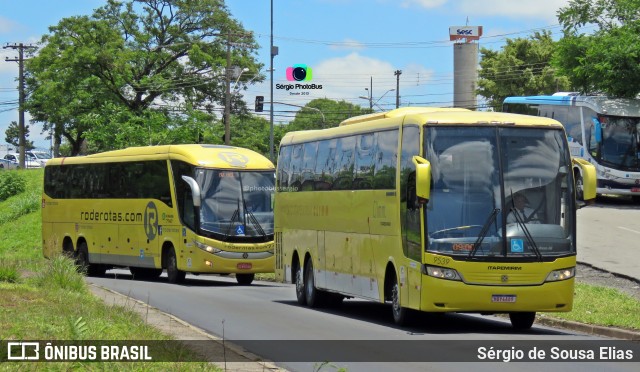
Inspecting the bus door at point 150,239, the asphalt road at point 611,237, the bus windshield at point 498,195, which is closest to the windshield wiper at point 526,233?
the bus windshield at point 498,195

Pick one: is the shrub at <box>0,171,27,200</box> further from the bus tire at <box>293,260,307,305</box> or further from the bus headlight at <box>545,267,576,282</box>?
the bus headlight at <box>545,267,576,282</box>

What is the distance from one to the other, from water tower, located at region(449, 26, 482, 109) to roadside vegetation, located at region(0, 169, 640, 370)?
9076 centimetres

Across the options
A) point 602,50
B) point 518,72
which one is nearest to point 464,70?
point 518,72

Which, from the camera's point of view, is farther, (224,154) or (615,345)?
(224,154)

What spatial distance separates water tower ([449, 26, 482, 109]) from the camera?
117 meters

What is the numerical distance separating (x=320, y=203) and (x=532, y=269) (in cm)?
666

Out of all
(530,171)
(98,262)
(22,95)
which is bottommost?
(98,262)

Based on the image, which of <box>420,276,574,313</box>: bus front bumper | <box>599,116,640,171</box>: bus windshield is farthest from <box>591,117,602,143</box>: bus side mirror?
<box>420,276,574,313</box>: bus front bumper

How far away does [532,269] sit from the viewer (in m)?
18.1

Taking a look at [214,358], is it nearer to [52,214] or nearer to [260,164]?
[260,164]

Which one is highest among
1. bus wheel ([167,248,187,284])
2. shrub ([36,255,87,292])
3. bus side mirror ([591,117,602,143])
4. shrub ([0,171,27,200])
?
bus side mirror ([591,117,602,143])

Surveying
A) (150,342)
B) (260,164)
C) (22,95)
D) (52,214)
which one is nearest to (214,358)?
(150,342)

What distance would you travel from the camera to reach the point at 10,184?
79.0m

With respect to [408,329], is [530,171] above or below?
above
